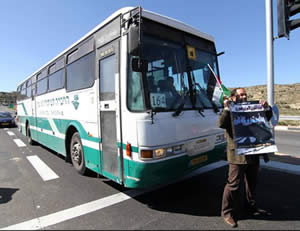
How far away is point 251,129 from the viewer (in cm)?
282

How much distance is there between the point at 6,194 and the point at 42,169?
1598mm

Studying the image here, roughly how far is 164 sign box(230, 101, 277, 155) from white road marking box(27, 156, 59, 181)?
450 cm

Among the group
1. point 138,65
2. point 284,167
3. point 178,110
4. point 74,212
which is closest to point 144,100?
point 138,65

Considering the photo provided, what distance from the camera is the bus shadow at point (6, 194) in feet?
12.2

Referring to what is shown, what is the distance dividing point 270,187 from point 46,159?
6633 millimetres

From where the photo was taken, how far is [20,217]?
3102mm

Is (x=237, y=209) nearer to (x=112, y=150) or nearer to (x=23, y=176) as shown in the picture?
(x=112, y=150)

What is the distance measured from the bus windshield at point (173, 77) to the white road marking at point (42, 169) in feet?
12.2

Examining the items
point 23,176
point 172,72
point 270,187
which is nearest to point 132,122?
point 172,72

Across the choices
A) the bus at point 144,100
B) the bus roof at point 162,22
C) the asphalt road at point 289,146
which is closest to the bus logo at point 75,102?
the bus at point 144,100

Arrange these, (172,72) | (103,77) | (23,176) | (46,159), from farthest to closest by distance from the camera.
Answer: (46,159) → (23,176) → (103,77) → (172,72)

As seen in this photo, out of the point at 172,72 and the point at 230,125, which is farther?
the point at 172,72

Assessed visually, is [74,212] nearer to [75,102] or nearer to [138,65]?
[75,102]

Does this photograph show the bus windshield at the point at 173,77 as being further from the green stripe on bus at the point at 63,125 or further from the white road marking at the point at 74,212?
the white road marking at the point at 74,212
